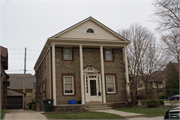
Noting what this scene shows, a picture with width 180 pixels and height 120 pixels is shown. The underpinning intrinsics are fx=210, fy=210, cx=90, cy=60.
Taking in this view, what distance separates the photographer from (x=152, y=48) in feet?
95.1

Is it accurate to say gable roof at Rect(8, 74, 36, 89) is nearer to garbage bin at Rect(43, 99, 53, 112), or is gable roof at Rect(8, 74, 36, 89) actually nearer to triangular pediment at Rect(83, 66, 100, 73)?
triangular pediment at Rect(83, 66, 100, 73)

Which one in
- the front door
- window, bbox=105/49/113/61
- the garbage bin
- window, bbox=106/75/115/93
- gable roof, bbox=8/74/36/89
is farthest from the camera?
gable roof, bbox=8/74/36/89

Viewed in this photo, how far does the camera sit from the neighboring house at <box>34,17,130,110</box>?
63.0 feet

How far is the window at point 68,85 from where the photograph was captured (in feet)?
64.1

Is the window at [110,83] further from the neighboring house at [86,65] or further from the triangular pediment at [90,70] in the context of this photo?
the triangular pediment at [90,70]

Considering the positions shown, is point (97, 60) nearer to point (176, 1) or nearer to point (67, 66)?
point (67, 66)

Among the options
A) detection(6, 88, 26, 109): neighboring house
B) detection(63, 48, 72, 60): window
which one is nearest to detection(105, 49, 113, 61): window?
detection(63, 48, 72, 60): window

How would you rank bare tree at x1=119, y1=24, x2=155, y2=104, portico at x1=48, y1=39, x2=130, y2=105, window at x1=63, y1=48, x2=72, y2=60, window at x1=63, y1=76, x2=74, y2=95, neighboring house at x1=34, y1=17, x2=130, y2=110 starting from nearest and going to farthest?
neighboring house at x1=34, y1=17, x2=130, y2=110, portico at x1=48, y1=39, x2=130, y2=105, window at x1=63, y1=76, x2=74, y2=95, window at x1=63, y1=48, x2=72, y2=60, bare tree at x1=119, y1=24, x2=155, y2=104

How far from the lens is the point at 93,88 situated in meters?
20.1

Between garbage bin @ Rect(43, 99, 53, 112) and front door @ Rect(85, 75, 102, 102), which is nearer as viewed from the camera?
garbage bin @ Rect(43, 99, 53, 112)

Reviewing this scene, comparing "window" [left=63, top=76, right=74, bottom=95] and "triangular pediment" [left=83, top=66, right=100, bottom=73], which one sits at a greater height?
"triangular pediment" [left=83, top=66, right=100, bottom=73]

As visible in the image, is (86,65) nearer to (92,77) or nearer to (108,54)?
(92,77)

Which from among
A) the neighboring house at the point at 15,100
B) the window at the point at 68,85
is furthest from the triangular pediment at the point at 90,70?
the neighboring house at the point at 15,100

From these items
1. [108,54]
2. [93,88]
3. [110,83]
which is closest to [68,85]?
[93,88]
